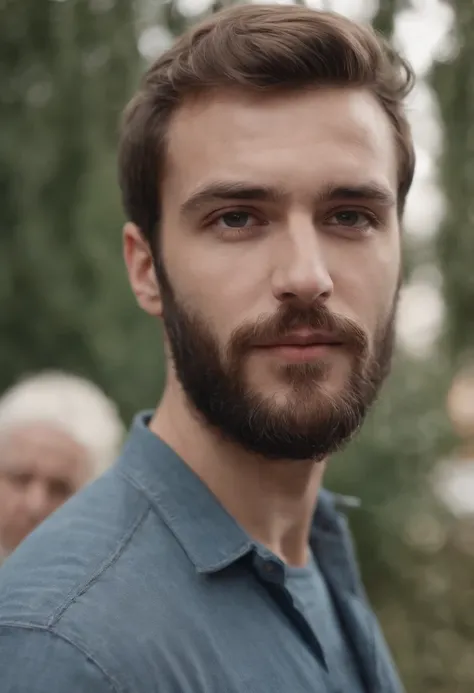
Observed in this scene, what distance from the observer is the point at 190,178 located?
1.23 meters

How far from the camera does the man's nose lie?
1118mm

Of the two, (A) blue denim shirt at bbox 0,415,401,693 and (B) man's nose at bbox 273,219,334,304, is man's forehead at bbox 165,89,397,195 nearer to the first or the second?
(B) man's nose at bbox 273,219,334,304

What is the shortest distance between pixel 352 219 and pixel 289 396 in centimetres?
26

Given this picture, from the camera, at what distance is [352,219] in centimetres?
122

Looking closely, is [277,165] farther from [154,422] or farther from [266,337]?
[154,422]

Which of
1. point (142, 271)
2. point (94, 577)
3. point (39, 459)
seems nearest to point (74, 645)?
point (94, 577)

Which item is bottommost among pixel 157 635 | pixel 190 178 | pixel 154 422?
pixel 157 635

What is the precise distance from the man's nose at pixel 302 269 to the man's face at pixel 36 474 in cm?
135

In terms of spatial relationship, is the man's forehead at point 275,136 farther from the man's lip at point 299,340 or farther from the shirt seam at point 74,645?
the shirt seam at point 74,645

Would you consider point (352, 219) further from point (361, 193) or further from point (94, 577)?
point (94, 577)

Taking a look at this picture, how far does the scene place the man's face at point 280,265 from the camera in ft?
3.80

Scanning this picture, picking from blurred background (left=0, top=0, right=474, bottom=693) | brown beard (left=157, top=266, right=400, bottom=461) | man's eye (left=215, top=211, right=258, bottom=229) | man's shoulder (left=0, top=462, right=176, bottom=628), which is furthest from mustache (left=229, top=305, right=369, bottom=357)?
blurred background (left=0, top=0, right=474, bottom=693)

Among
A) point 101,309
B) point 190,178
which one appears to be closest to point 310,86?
point 190,178

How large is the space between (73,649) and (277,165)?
64cm
